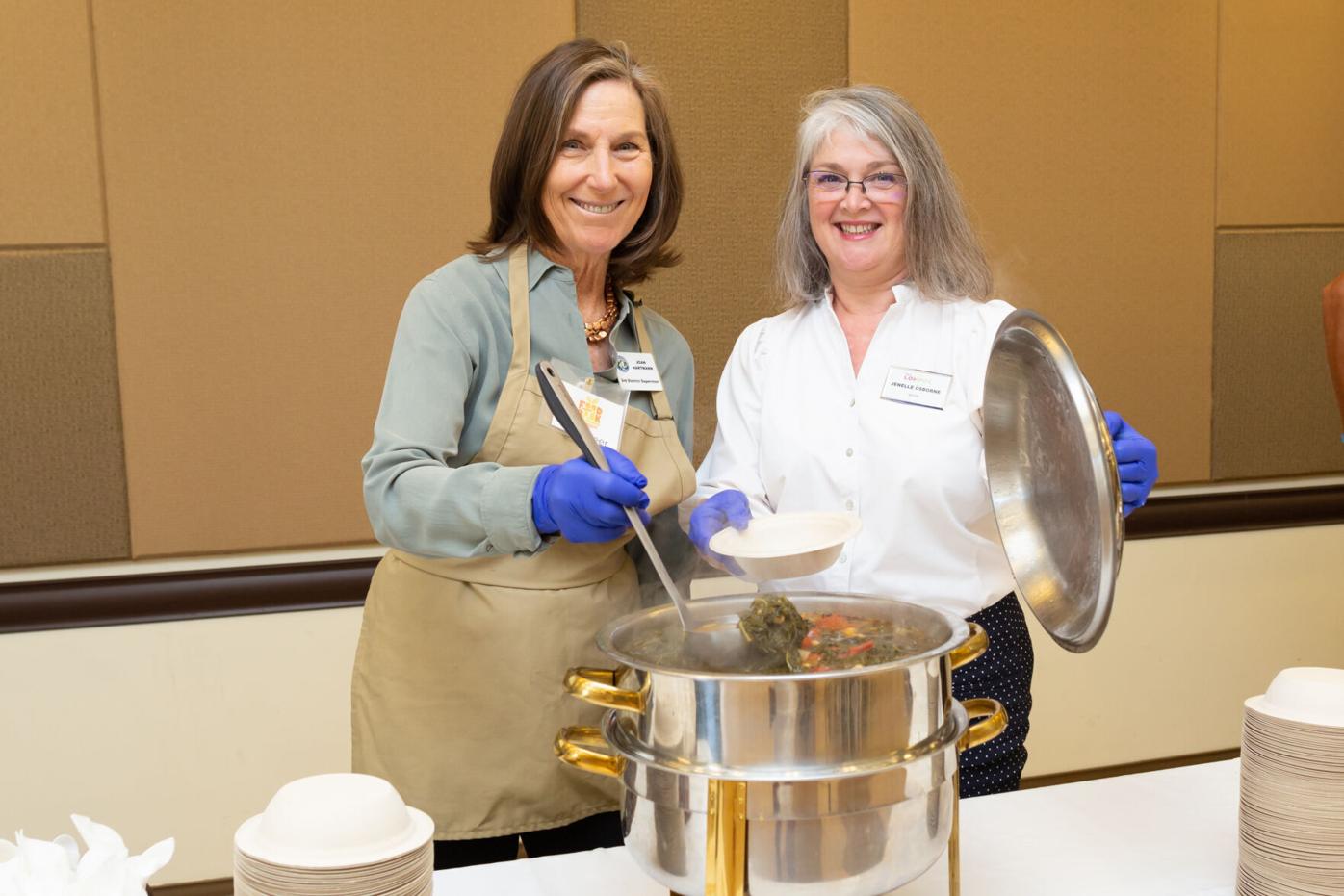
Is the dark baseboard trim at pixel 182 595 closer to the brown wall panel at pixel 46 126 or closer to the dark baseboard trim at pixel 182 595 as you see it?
the dark baseboard trim at pixel 182 595

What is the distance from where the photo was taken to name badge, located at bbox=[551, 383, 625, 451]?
5.46ft

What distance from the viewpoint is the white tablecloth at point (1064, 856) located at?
1208 mm

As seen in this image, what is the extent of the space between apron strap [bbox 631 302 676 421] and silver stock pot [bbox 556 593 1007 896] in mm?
789

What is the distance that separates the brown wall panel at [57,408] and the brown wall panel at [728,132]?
122cm

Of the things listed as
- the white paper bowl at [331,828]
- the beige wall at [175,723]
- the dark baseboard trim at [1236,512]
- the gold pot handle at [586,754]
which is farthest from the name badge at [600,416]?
the dark baseboard trim at [1236,512]

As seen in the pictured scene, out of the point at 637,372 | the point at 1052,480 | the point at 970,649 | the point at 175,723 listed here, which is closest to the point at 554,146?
the point at 637,372

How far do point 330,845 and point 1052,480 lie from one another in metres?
0.80

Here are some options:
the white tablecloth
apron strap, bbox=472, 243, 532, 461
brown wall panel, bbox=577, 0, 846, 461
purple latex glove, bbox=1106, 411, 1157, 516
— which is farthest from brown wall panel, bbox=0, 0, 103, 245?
purple latex glove, bbox=1106, 411, 1157, 516

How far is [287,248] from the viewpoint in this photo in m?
2.56

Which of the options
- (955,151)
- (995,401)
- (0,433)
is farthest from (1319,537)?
(0,433)

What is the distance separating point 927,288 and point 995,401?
517mm

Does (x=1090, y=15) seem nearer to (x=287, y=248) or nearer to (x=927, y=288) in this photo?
(x=927, y=288)

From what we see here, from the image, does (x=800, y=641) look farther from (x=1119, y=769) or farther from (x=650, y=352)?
(x=1119, y=769)

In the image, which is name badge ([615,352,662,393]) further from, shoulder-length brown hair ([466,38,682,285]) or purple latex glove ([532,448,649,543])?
purple latex glove ([532,448,649,543])
